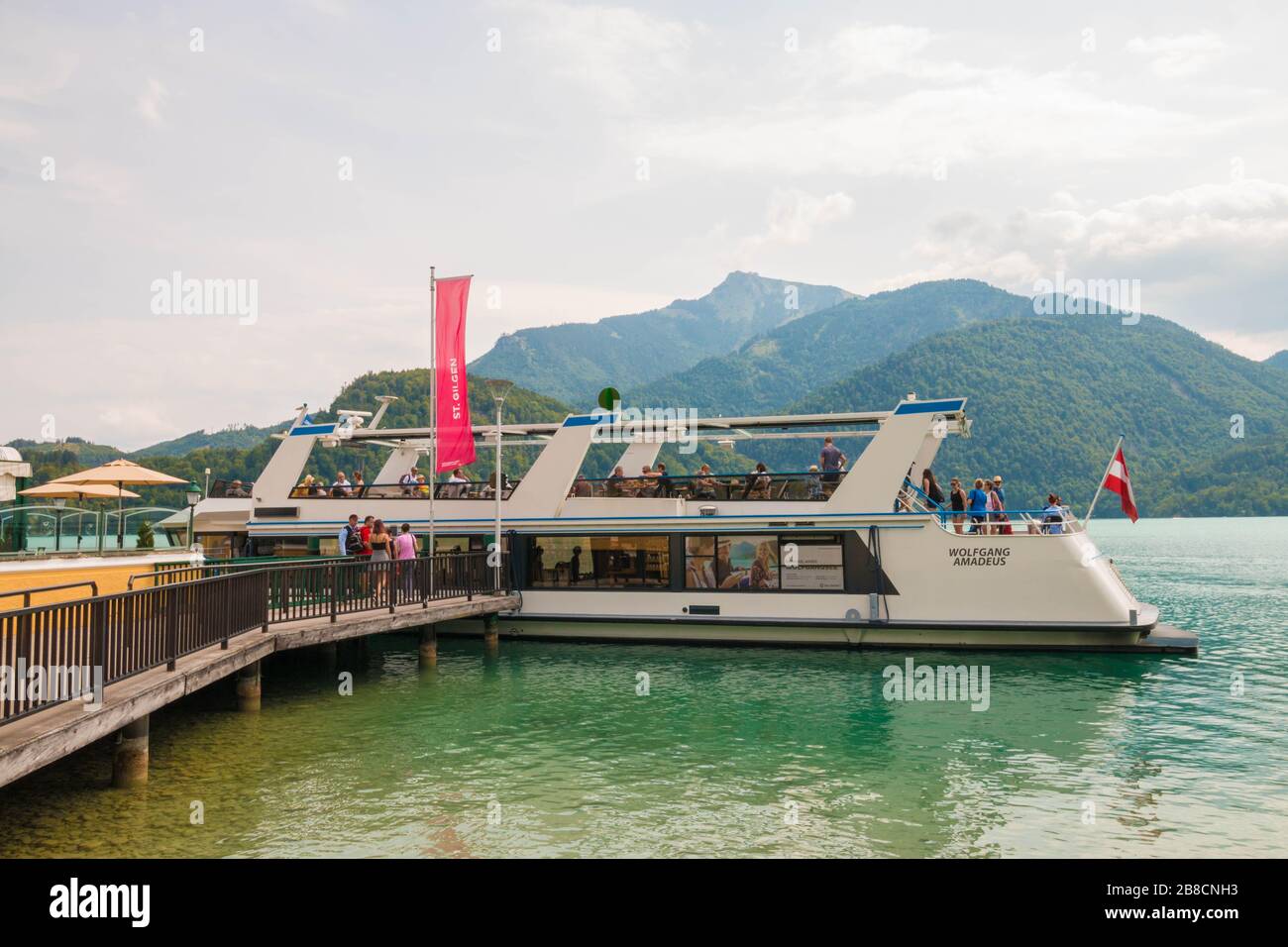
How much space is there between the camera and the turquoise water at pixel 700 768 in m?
8.49

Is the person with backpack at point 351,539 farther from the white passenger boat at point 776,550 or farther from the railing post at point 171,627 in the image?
the railing post at point 171,627

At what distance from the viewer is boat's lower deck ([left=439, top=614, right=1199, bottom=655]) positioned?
1766 centimetres

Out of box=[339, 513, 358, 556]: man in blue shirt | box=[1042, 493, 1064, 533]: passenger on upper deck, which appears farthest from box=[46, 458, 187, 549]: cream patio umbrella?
box=[1042, 493, 1064, 533]: passenger on upper deck

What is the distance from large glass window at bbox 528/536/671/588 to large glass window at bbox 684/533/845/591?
0.72 meters

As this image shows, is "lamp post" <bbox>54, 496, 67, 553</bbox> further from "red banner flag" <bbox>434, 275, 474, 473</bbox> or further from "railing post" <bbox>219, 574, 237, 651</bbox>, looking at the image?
"railing post" <bbox>219, 574, 237, 651</bbox>

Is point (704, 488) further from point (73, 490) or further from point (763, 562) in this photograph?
point (73, 490)

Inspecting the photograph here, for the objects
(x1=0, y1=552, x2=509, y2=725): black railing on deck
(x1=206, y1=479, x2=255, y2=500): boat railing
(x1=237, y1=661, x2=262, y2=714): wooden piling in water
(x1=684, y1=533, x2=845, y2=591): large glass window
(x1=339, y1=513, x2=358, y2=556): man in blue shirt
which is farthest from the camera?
(x1=206, y1=479, x2=255, y2=500): boat railing

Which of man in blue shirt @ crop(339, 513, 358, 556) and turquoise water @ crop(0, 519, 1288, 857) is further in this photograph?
man in blue shirt @ crop(339, 513, 358, 556)

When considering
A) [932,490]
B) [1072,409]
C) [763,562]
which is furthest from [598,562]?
[1072,409]

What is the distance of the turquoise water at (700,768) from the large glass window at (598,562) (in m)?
2.63

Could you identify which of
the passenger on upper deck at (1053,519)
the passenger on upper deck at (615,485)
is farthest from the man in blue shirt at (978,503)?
the passenger on upper deck at (615,485)

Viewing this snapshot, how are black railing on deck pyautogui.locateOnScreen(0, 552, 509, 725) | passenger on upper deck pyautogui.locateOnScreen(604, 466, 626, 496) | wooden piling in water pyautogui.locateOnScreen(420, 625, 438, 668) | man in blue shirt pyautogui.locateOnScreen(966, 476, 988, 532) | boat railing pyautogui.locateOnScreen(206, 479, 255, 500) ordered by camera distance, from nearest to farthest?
black railing on deck pyautogui.locateOnScreen(0, 552, 509, 725) < wooden piling in water pyautogui.locateOnScreen(420, 625, 438, 668) < man in blue shirt pyautogui.locateOnScreen(966, 476, 988, 532) < passenger on upper deck pyautogui.locateOnScreen(604, 466, 626, 496) < boat railing pyautogui.locateOnScreen(206, 479, 255, 500)

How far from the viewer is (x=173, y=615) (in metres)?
10.8

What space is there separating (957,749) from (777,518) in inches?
315
